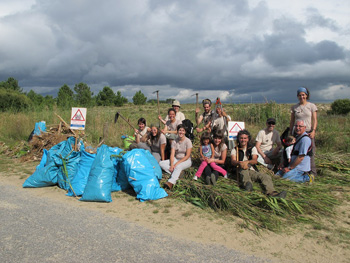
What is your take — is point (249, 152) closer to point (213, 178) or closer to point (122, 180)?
point (213, 178)

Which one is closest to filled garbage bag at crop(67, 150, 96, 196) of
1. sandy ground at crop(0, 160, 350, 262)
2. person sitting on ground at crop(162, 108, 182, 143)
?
sandy ground at crop(0, 160, 350, 262)

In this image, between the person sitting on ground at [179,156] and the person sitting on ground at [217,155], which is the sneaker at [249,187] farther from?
the person sitting on ground at [179,156]

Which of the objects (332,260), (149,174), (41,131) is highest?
(41,131)

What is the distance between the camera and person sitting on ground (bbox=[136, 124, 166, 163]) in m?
6.12

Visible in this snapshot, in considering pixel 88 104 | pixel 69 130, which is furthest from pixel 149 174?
pixel 88 104

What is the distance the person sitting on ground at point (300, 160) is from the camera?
201 inches

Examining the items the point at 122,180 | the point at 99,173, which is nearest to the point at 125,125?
the point at 122,180

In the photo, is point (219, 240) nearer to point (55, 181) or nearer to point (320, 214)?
point (320, 214)

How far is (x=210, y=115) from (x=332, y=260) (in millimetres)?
4568

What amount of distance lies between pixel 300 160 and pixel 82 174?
4083 millimetres

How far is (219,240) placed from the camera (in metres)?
3.31

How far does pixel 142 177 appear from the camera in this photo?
15.6ft

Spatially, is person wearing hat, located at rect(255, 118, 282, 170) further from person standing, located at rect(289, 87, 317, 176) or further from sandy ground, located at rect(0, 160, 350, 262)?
sandy ground, located at rect(0, 160, 350, 262)

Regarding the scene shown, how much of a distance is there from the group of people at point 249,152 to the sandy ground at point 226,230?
793mm
